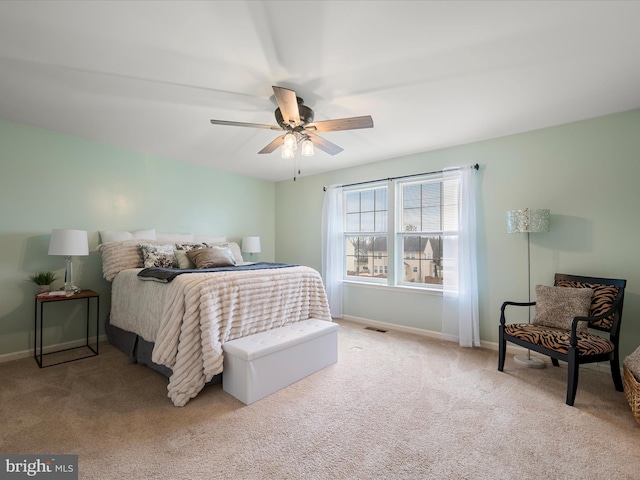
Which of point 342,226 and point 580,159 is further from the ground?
point 580,159

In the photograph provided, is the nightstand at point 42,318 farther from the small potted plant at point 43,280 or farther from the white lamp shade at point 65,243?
the white lamp shade at point 65,243

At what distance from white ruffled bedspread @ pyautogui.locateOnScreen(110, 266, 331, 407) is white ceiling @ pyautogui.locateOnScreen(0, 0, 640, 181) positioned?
1545mm

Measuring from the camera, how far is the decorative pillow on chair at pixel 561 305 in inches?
102

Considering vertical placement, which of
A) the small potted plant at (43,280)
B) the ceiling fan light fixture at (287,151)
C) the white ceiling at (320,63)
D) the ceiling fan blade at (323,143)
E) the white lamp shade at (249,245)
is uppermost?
the white ceiling at (320,63)

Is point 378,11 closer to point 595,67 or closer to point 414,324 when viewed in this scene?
point 595,67

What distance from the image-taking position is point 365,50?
1.92 m

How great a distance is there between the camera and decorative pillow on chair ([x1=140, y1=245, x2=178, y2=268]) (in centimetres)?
332

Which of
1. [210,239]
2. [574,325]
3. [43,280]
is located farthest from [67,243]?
[574,325]

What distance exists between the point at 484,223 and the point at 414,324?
158 cm

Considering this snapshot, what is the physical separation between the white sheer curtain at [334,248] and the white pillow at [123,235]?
250 centimetres

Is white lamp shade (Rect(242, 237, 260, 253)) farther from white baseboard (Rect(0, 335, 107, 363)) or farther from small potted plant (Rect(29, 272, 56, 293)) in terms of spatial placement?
small potted plant (Rect(29, 272, 56, 293))

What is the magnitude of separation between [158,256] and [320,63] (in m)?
2.65

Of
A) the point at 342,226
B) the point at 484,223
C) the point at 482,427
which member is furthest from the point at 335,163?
the point at 482,427

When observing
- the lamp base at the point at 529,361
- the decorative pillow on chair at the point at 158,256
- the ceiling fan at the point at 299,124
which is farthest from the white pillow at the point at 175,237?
the lamp base at the point at 529,361
